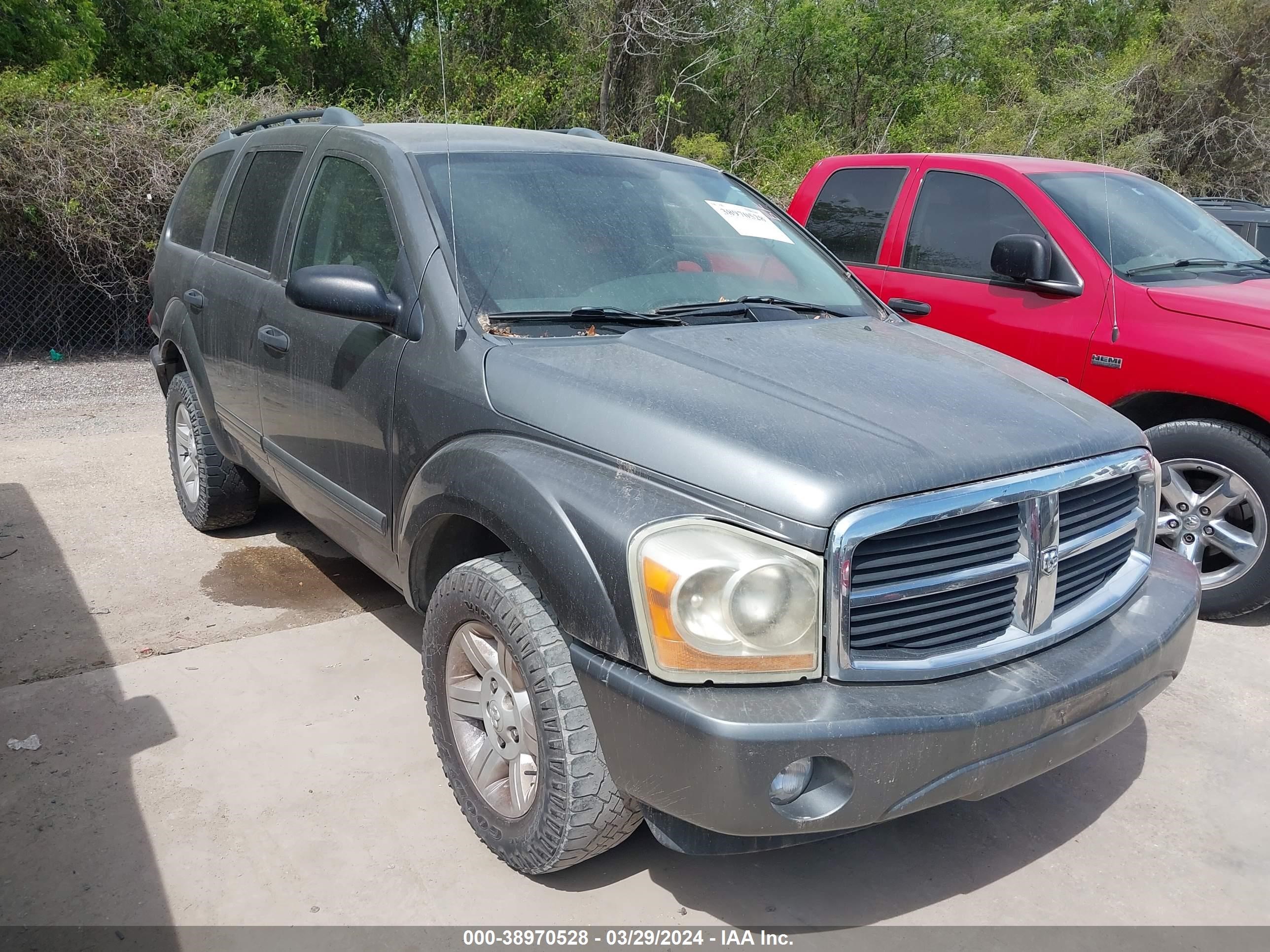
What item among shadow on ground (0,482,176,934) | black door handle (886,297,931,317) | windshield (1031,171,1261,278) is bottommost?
shadow on ground (0,482,176,934)

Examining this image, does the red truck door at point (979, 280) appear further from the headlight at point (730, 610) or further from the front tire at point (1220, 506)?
the headlight at point (730, 610)

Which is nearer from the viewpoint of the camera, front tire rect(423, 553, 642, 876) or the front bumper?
the front bumper

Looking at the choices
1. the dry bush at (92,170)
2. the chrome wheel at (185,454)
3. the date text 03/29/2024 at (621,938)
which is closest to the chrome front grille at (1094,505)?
the date text 03/29/2024 at (621,938)

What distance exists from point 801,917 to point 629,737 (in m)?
0.83

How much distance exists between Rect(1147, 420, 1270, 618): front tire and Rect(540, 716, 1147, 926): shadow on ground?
1.67 metres

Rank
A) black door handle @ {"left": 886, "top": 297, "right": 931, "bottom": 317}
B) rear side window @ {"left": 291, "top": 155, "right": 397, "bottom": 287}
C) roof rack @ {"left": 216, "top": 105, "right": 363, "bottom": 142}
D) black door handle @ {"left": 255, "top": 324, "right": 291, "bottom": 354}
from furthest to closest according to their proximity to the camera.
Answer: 1. black door handle @ {"left": 886, "top": 297, "right": 931, "bottom": 317}
2. roof rack @ {"left": 216, "top": 105, "right": 363, "bottom": 142}
3. black door handle @ {"left": 255, "top": 324, "right": 291, "bottom": 354}
4. rear side window @ {"left": 291, "top": 155, "right": 397, "bottom": 287}

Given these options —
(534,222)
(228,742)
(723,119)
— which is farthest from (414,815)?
(723,119)

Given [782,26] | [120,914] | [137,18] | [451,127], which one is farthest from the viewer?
[782,26]

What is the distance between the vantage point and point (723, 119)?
21.8 meters

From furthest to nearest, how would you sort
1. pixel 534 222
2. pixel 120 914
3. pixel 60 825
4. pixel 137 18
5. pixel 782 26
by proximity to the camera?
pixel 782 26 → pixel 137 18 → pixel 534 222 → pixel 60 825 → pixel 120 914

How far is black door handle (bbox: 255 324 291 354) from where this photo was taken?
12.1ft

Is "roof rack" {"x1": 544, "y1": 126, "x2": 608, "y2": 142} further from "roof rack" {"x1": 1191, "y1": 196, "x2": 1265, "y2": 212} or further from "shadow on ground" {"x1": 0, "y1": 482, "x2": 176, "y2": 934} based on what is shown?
"roof rack" {"x1": 1191, "y1": 196, "x2": 1265, "y2": 212}

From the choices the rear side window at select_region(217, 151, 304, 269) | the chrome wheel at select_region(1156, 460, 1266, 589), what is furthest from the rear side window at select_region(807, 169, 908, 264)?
the rear side window at select_region(217, 151, 304, 269)

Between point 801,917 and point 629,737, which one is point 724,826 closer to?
point 629,737
